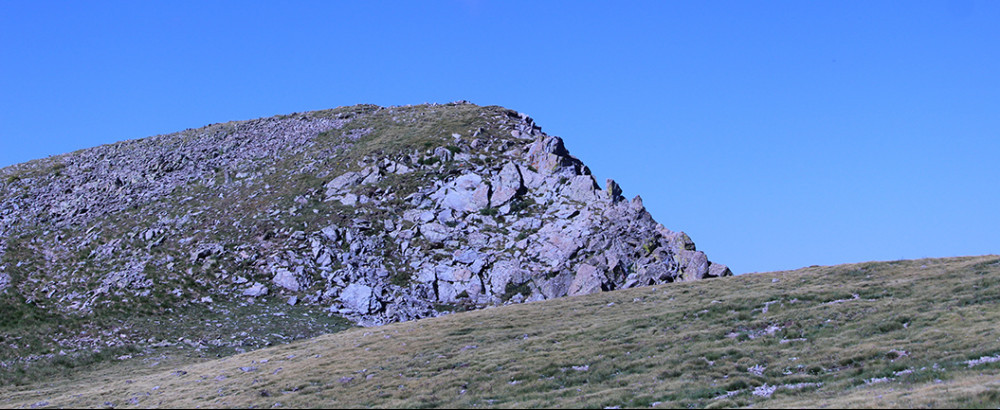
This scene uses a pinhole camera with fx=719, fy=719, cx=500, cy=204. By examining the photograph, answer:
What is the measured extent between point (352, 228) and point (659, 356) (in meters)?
37.0

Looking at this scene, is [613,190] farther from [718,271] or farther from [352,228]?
[352,228]

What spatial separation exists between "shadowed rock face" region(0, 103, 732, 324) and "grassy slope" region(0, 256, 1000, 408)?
23.6 feet

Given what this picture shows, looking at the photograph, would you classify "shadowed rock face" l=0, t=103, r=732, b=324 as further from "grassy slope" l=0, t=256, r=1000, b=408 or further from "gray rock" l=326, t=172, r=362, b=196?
"grassy slope" l=0, t=256, r=1000, b=408

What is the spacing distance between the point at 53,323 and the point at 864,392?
52.7 m

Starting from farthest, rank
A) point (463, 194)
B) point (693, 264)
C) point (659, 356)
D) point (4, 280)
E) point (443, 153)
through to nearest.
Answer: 1. point (443, 153)
2. point (463, 194)
3. point (4, 280)
4. point (693, 264)
5. point (659, 356)

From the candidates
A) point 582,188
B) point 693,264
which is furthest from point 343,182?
point 693,264

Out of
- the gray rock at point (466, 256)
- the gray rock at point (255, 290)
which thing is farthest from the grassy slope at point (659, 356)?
the gray rock at point (255, 290)

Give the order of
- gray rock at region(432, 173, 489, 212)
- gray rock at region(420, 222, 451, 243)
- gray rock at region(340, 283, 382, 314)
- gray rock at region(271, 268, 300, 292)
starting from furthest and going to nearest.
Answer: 1. gray rock at region(432, 173, 489, 212)
2. gray rock at region(420, 222, 451, 243)
3. gray rock at region(271, 268, 300, 292)
4. gray rock at region(340, 283, 382, 314)

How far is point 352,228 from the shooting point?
63344mm

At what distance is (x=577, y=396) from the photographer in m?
27.3

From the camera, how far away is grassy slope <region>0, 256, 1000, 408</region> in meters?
26.1

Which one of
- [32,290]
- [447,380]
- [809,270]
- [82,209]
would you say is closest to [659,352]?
[447,380]

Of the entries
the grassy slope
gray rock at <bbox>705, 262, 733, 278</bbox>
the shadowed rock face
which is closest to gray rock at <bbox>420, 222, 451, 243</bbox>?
the shadowed rock face

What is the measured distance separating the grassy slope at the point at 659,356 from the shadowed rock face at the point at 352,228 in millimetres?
7205
